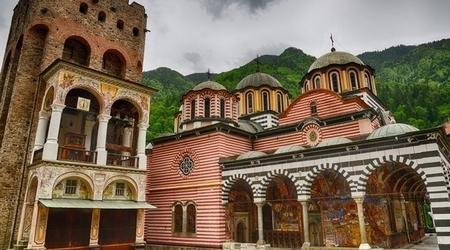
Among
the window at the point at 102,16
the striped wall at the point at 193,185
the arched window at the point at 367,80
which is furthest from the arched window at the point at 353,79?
the window at the point at 102,16

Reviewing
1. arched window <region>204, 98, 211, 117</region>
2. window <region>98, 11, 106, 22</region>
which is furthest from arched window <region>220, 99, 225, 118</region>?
window <region>98, 11, 106, 22</region>

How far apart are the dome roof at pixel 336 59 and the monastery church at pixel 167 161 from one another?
2.44 ft

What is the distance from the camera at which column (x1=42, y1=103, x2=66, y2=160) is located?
13.3 metres

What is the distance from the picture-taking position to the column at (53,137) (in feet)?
43.5

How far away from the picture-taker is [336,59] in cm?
2205

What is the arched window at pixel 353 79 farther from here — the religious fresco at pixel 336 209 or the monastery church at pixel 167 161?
the religious fresco at pixel 336 209

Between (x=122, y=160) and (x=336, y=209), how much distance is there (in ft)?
36.0

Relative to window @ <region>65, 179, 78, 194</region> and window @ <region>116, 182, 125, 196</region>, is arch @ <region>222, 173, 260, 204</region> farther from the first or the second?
window @ <region>65, 179, 78, 194</region>

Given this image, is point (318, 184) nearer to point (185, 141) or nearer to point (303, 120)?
point (303, 120)

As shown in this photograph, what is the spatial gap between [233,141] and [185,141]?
306cm

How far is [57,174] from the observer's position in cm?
1327

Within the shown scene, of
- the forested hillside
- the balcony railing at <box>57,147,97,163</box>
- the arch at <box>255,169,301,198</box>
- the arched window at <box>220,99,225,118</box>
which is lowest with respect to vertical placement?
the arch at <box>255,169,301,198</box>

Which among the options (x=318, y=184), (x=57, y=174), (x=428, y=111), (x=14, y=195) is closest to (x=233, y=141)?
(x=318, y=184)

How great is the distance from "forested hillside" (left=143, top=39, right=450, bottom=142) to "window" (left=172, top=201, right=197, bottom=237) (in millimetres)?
25231
